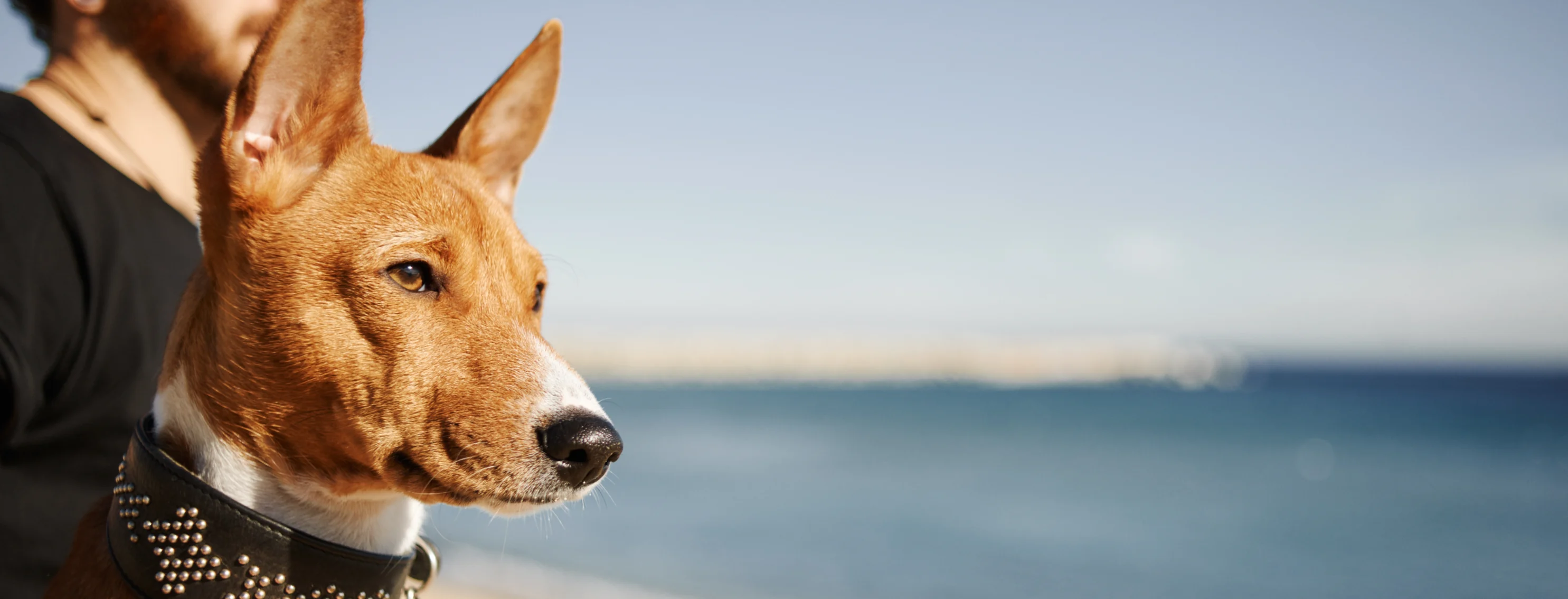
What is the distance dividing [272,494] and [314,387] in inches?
10.2

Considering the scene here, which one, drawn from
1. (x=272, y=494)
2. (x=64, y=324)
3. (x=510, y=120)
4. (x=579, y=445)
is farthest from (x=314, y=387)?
(x=510, y=120)

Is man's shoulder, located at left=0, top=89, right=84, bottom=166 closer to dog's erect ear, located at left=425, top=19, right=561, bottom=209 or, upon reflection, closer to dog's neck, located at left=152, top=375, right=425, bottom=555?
dog's neck, located at left=152, top=375, right=425, bottom=555

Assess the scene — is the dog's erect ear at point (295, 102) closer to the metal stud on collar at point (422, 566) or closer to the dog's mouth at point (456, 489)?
the dog's mouth at point (456, 489)

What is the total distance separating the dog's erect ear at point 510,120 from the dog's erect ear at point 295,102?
429 millimetres

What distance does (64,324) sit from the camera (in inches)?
78.9

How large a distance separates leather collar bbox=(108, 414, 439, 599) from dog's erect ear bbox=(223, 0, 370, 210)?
56cm

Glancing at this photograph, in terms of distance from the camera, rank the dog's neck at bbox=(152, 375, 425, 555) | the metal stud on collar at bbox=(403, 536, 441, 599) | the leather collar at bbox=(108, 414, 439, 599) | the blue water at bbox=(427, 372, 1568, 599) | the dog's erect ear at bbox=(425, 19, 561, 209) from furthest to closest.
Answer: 1. the blue water at bbox=(427, 372, 1568, 599)
2. the dog's erect ear at bbox=(425, 19, 561, 209)
3. the metal stud on collar at bbox=(403, 536, 441, 599)
4. the dog's neck at bbox=(152, 375, 425, 555)
5. the leather collar at bbox=(108, 414, 439, 599)

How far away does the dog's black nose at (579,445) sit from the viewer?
1.77 meters

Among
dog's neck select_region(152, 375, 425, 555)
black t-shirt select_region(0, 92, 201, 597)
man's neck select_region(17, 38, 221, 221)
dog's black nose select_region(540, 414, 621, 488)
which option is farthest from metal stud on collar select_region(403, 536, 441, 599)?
man's neck select_region(17, 38, 221, 221)

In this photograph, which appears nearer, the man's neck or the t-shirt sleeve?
the t-shirt sleeve

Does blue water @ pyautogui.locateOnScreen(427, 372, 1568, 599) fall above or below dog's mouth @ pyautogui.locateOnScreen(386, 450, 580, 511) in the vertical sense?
above

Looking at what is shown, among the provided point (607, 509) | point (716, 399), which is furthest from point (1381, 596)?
point (716, 399)

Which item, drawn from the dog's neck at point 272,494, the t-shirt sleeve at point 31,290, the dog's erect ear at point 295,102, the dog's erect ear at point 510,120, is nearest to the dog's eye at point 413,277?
the dog's erect ear at point 295,102

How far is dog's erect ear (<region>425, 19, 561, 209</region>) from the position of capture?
8.16 ft
